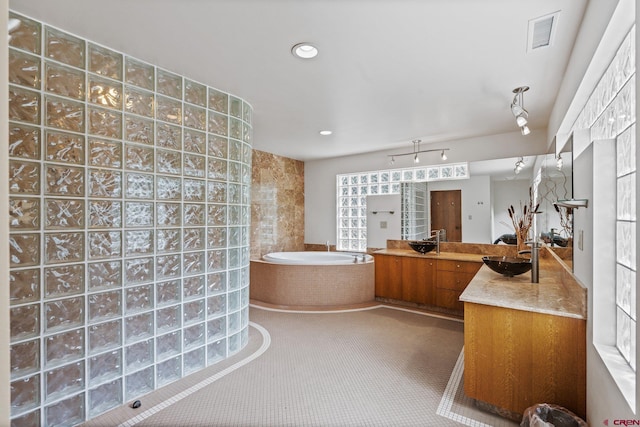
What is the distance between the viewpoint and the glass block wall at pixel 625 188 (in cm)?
125

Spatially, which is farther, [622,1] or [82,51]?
[82,51]

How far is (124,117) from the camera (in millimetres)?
2031

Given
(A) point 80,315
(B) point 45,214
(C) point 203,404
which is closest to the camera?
(B) point 45,214

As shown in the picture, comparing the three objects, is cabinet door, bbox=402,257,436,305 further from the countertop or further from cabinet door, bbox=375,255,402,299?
the countertop

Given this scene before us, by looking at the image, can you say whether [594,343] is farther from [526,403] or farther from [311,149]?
[311,149]

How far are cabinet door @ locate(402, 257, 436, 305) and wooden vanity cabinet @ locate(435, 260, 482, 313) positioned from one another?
9cm

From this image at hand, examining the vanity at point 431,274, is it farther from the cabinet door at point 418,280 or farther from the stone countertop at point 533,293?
the stone countertop at point 533,293

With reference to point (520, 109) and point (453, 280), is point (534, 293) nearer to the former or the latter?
point (520, 109)

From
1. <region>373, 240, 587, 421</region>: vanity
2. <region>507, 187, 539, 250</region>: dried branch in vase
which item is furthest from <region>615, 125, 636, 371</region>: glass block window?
<region>507, 187, 539, 250</region>: dried branch in vase

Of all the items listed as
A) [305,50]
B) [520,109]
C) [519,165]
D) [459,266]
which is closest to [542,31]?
[520,109]

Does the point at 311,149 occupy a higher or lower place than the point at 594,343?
higher

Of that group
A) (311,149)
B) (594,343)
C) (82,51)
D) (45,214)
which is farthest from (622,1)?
(311,149)

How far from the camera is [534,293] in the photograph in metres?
2.04

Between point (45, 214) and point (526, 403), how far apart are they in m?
2.97
